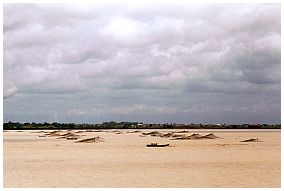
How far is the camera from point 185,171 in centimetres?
1912

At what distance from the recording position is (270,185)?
15.8m

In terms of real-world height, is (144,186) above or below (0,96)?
below

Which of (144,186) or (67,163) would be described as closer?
(144,186)

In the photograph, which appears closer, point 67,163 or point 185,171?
point 185,171

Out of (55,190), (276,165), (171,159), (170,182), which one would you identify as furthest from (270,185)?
(171,159)

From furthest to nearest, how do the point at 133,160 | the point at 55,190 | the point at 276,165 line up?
the point at 133,160 → the point at 276,165 → the point at 55,190

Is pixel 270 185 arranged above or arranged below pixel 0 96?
below

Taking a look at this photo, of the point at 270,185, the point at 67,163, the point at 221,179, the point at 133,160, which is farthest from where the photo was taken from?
the point at 133,160

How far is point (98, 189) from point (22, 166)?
701cm

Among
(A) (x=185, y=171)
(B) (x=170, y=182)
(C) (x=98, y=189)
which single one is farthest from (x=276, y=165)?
(C) (x=98, y=189)

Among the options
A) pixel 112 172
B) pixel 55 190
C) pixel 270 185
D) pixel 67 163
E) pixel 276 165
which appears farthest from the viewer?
pixel 67 163

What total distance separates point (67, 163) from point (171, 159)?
4878 mm

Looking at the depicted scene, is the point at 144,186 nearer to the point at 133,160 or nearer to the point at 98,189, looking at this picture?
the point at 98,189

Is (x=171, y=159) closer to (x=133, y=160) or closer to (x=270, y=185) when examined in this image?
(x=133, y=160)
